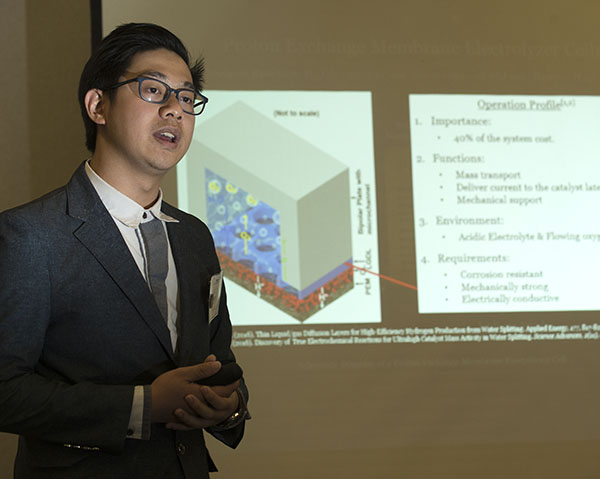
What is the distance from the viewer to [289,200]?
293cm

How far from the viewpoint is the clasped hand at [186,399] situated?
46.2 inches

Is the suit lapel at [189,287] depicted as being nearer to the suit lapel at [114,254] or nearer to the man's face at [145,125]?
the suit lapel at [114,254]

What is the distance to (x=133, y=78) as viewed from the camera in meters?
1.38

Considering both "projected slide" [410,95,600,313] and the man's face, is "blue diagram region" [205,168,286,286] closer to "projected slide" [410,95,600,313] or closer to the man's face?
"projected slide" [410,95,600,313]

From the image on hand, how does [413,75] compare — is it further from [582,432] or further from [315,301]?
[582,432]

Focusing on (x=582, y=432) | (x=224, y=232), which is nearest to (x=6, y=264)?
(x=224, y=232)

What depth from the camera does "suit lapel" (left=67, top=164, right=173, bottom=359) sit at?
4.09 ft

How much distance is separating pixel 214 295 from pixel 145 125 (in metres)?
0.40

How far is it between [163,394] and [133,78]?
67 centimetres

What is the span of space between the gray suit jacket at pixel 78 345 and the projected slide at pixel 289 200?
1.52 metres

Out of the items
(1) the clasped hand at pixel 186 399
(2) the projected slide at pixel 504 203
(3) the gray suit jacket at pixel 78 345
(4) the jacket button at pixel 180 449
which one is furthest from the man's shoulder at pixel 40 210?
(2) the projected slide at pixel 504 203

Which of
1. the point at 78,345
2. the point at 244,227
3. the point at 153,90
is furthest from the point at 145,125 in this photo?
the point at 244,227

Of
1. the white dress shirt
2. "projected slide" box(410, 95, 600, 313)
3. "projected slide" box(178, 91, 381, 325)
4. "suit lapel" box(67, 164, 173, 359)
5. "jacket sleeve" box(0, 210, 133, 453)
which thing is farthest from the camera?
"projected slide" box(410, 95, 600, 313)

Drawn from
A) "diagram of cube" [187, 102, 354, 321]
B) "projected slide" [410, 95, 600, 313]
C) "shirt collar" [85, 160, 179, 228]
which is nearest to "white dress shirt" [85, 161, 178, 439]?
"shirt collar" [85, 160, 179, 228]
